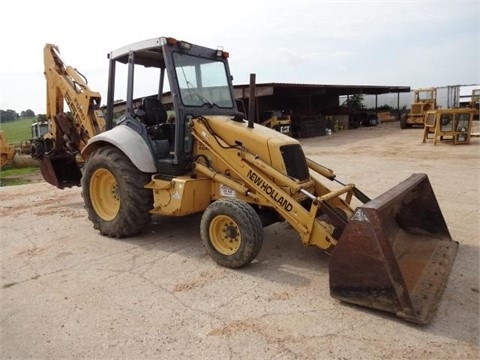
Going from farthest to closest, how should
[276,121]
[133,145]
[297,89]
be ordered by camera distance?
1. [297,89]
2. [276,121]
3. [133,145]

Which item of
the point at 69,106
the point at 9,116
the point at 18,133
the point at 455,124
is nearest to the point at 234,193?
the point at 69,106

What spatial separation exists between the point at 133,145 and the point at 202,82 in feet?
4.00

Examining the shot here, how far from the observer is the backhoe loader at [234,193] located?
3.45 meters

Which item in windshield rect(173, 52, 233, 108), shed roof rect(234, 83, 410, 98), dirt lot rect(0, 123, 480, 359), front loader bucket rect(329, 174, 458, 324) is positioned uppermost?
shed roof rect(234, 83, 410, 98)

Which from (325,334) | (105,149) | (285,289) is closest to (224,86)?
(105,149)

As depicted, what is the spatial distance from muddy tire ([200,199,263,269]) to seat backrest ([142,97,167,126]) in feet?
6.00

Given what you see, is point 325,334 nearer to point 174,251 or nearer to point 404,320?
point 404,320

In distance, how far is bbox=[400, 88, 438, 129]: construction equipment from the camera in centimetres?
2472

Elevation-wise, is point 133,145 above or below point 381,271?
above

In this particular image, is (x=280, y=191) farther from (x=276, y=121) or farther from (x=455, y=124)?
(x=276, y=121)

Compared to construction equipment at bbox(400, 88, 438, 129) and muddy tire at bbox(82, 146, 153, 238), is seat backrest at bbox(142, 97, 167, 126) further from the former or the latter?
construction equipment at bbox(400, 88, 438, 129)

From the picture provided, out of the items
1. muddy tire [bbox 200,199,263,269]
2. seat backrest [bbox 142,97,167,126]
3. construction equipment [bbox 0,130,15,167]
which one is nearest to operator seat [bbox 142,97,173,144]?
seat backrest [bbox 142,97,167,126]

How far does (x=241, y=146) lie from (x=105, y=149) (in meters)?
1.98

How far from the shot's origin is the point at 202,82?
5.50m
